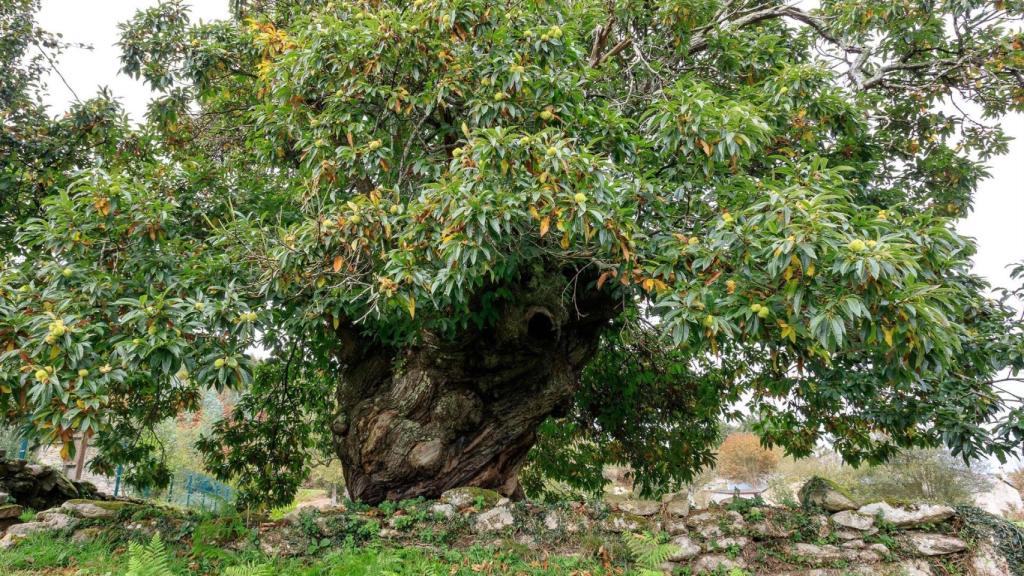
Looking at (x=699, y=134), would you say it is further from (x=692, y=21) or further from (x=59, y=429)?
(x=59, y=429)

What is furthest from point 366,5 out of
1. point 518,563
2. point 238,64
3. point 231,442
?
point 231,442

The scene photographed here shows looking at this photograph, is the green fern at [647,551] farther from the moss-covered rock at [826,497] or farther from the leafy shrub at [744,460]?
the leafy shrub at [744,460]

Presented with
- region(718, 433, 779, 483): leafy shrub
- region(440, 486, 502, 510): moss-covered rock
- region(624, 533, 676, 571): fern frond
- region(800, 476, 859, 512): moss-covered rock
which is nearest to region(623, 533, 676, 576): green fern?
region(624, 533, 676, 571): fern frond

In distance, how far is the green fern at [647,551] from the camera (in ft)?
13.0

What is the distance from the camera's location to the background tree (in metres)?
3.36

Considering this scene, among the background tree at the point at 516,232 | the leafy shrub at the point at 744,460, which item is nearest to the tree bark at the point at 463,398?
the background tree at the point at 516,232

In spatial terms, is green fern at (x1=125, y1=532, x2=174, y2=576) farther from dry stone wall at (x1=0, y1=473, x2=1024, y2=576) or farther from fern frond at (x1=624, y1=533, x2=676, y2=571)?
fern frond at (x1=624, y1=533, x2=676, y2=571)

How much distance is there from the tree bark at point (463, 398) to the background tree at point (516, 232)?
0.10ft

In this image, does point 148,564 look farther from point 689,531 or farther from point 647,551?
point 689,531

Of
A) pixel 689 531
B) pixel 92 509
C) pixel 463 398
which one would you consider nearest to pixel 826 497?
pixel 689 531

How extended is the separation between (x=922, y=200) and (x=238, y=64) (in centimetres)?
771

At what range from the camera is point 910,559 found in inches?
179

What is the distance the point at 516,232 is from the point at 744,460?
74.3 ft

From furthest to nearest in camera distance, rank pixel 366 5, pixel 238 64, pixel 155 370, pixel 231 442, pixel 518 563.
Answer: pixel 231 442 < pixel 238 64 < pixel 366 5 < pixel 518 563 < pixel 155 370
